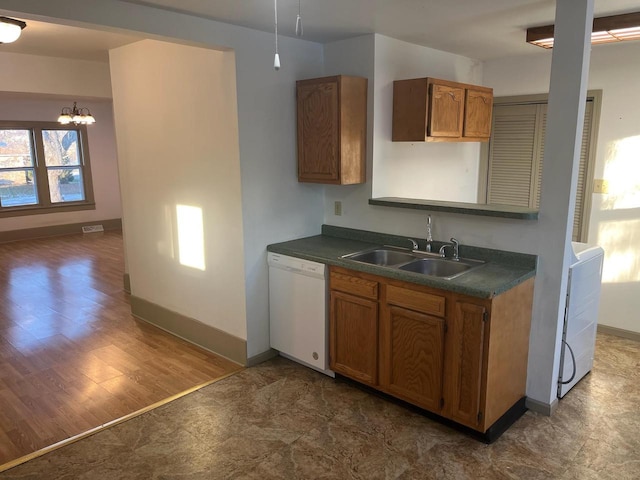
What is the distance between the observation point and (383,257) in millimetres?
3469

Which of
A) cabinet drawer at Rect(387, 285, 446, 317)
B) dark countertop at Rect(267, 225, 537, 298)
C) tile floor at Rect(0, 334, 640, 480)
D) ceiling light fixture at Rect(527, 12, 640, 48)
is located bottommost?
tile floor at Rect(0, 334, 640, 480)

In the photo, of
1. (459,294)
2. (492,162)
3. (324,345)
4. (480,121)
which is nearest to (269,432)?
(324,345)

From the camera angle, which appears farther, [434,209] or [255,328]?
[255,328]

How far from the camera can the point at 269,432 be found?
9.03ft

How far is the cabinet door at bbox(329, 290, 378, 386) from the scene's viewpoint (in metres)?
3.01

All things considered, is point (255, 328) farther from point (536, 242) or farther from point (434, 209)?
point (536, 242)

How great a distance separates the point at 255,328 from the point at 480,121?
8.32 feet

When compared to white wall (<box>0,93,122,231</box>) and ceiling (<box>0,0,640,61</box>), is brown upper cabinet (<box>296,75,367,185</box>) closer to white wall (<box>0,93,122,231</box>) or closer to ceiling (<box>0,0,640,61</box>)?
ceiling (<box>0,0,640,61</box>)

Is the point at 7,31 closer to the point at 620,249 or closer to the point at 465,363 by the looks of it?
the point at 465,363

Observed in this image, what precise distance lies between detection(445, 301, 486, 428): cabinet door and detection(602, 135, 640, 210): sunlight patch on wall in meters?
2.23

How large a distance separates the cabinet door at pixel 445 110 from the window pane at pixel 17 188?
7.87m

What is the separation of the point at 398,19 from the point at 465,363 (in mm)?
2123

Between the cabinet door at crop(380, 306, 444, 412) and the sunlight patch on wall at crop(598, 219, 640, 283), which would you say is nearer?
the cabinet door at crop(380, 306, 444, 412)

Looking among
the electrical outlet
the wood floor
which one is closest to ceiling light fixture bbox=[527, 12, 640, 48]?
the electrical outlet
